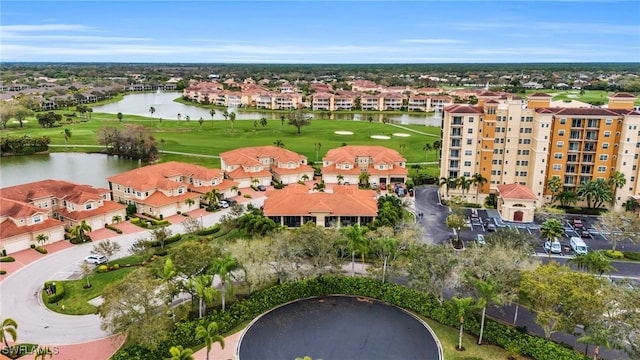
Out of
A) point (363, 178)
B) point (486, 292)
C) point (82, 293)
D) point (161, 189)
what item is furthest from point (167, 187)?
point (486, 292)

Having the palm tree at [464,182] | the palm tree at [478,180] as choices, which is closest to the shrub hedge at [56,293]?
the palm tree at [464,182]

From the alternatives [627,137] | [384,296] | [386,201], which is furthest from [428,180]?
[384,296]

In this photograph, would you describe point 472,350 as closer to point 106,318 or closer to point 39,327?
point 106,318

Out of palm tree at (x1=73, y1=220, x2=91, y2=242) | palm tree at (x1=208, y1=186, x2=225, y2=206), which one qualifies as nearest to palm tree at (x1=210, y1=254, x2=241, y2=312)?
palm tree at (x1=73, y1=220, x2=91, y2=242)

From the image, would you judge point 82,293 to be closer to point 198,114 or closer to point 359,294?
point 359,294

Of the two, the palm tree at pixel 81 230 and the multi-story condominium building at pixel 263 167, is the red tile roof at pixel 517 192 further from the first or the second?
the palm tree at pixel 81 230
